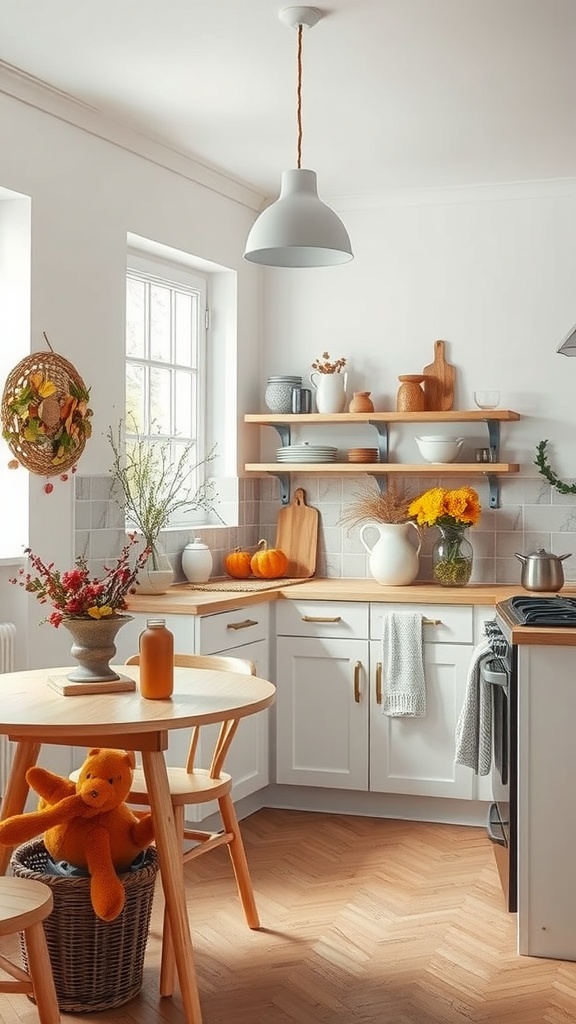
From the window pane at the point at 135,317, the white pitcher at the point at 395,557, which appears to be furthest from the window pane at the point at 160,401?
the white pitcher at the point at 395,557

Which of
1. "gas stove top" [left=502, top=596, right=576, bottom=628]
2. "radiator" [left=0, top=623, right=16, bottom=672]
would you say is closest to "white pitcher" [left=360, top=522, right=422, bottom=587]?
"gas stove top" [left=502, top=596, right=576, bottom=628]

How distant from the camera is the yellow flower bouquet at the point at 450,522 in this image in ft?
16.3

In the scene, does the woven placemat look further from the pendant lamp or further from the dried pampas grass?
the pendant lamp

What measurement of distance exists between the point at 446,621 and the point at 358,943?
151cm

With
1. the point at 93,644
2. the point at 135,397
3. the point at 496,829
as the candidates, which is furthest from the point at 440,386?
the point at 93,644

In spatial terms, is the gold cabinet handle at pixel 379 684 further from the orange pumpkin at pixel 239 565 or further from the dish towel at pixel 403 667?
the orange pumpkin at pixel 239 565

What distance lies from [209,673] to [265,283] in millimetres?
2893

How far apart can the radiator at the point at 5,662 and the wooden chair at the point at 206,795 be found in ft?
1.60

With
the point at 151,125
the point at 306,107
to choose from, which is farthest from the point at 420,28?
the point at 151,125

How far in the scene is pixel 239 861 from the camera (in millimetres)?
3461

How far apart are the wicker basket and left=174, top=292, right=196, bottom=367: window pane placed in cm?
281

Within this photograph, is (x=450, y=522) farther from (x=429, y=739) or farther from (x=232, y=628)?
(x=232, y=628)

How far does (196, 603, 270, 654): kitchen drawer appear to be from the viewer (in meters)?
4.35

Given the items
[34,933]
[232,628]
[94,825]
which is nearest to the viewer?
[34,933]
